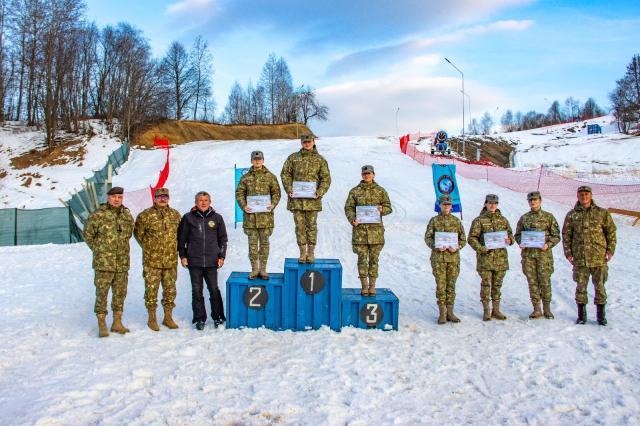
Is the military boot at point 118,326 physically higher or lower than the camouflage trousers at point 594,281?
lower

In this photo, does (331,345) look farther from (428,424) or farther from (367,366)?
(428,424)

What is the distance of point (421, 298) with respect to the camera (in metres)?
8.52

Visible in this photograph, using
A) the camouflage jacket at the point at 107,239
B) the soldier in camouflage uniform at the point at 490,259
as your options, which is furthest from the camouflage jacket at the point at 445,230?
the camouflage jacket at the point at 107,239

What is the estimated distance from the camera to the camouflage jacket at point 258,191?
6.89 meters

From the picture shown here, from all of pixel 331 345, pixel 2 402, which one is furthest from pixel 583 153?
pixel 2 402

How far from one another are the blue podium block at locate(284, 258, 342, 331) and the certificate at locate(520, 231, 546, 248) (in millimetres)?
3000

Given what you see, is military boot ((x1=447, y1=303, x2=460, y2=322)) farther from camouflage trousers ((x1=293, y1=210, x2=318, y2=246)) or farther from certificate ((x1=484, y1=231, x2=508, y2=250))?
camouflage trousers ((x1=293, y1=210, x2=318, y2=246))

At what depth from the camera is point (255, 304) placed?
6629 mm

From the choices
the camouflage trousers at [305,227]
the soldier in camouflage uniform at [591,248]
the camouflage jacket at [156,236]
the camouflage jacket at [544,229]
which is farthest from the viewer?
the camouflage jacket at [544,229]

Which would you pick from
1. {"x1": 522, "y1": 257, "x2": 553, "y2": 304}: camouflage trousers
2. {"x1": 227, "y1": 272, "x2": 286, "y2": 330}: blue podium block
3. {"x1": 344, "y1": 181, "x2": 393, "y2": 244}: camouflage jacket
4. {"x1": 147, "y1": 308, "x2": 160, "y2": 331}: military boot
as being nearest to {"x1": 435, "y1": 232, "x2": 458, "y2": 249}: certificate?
{"x1": 344, "y1": 181, "x2": 393, "y2": 244}: camouflage jacket

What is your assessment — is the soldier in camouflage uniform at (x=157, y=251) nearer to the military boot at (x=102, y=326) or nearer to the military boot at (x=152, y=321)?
the military boot at (x=152, y=321)

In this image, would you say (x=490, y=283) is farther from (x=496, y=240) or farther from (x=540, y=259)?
(x=540, y=259)

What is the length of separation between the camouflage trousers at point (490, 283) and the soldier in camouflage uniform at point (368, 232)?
1.71 metres

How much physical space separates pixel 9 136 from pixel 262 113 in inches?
1943
